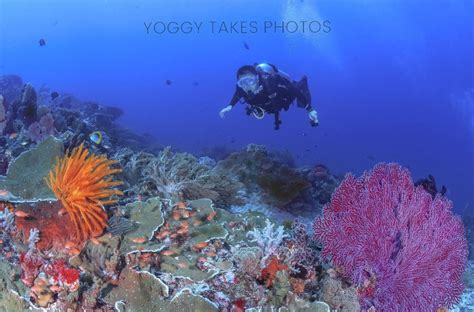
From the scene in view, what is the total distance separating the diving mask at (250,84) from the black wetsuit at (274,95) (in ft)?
0.23

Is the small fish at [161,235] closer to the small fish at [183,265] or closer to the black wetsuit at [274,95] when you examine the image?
the small fish at [183,265]

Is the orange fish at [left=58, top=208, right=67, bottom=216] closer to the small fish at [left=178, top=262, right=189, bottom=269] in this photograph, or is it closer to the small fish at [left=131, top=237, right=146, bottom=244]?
the small fish at [left=131, top=237, right=146, bottom=244]

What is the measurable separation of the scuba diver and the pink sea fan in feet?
13.9

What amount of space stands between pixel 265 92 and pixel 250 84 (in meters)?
0.37

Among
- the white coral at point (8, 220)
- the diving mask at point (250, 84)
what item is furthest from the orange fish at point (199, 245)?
the diving mask at point (250, 84)

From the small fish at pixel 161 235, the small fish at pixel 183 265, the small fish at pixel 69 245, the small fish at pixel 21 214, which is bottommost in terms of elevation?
the small fish at pixel 69 245

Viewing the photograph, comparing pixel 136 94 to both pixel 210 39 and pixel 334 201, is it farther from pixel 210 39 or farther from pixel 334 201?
pixel 334 201

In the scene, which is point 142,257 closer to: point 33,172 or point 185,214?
point 185,214

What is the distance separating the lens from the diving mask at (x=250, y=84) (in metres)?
8.63

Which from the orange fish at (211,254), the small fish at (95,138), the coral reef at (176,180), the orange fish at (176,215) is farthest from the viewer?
the small fish at (95,138)

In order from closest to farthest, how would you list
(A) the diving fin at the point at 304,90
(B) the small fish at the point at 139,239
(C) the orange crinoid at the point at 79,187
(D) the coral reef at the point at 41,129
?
1. (C) the orange crinoid at the point at 79,187
2. (B) the small fish at the point at 139,239
3. (D) the coral reef at the point at 41,129
4. (A) the diving fin at the point at 304,90

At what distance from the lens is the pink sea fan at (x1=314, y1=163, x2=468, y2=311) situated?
4.34 metres

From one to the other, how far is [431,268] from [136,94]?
86742 mm

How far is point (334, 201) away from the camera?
501 cm
